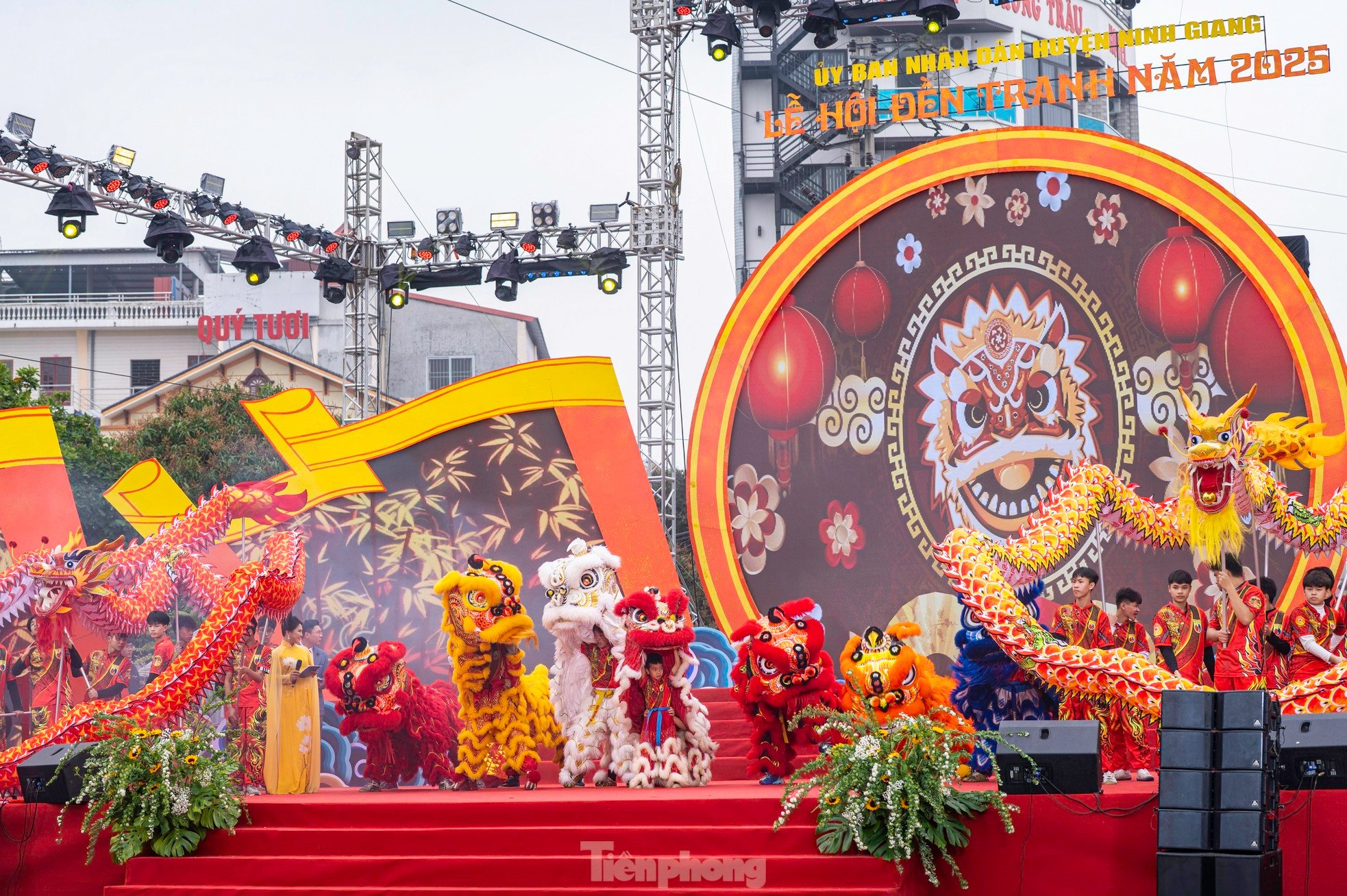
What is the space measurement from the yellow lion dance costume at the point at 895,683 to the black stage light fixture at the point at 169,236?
938 cm

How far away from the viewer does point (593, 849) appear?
736 cm

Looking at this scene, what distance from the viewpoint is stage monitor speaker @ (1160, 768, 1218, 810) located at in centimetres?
635

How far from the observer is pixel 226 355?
88.5 ft

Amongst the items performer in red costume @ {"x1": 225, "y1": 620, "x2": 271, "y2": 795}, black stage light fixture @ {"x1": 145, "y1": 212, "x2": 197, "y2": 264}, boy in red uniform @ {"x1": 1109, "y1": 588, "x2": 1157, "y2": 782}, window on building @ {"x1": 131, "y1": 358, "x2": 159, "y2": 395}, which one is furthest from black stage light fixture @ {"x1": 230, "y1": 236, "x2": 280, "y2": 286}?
window on building @ {"x1": 131, "y1": 358, "x2": 159, "y2": 395}

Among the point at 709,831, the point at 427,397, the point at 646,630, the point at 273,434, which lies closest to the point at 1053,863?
the point at 709,831

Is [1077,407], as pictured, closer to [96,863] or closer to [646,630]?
[646,630]

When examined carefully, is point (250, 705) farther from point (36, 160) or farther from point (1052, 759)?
point (36, 160)

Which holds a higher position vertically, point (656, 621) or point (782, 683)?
point (656, 621)

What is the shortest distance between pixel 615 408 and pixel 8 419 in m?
5.73

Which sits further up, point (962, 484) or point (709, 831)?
point (962, 484)

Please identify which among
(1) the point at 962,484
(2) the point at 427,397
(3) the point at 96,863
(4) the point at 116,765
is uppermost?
(2) the point at 427,397

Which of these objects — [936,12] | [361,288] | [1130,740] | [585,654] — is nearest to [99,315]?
[361,288]

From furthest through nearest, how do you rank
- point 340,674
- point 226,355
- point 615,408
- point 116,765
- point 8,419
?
point 226,355, point 8,419, point 615,408, point 340,674, point 116,765

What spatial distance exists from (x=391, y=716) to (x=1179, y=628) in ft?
15.9
